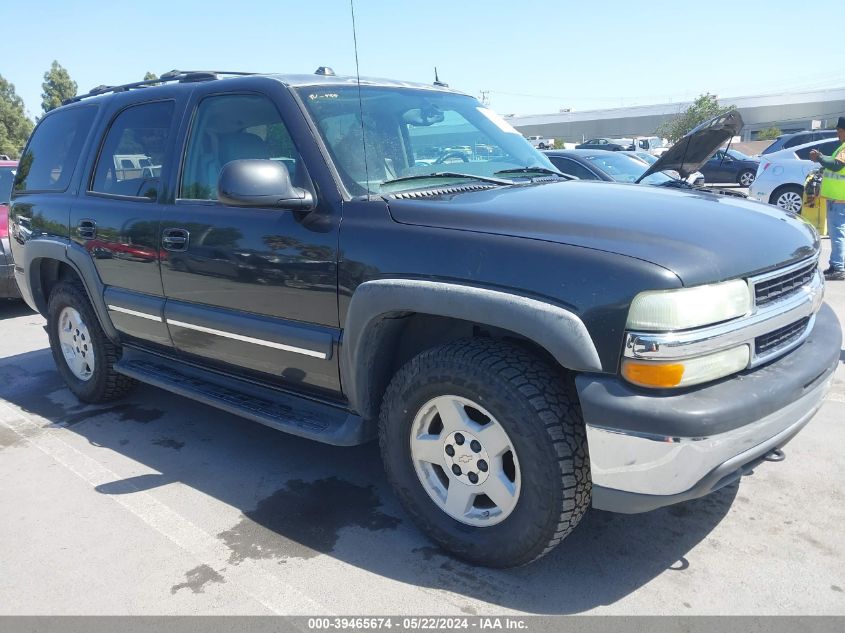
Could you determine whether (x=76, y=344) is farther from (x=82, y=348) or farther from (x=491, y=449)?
(x=491, y=449)

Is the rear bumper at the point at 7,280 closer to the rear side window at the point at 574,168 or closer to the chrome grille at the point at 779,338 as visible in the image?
the rear side window at the point at 574,168

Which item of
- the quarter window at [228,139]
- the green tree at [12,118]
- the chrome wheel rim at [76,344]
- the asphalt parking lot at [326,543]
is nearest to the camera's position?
the asphalt parking lot at [326,543]

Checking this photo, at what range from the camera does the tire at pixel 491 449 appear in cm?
242

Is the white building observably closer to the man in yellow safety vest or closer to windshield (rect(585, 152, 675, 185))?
windshield (rect(585, 152, 675, 185))

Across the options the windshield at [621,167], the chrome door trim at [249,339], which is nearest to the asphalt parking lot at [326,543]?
the chrome door trim at [249,339]

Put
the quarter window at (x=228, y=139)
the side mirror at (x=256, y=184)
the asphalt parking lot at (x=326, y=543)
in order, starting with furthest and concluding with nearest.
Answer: the quarter window at (x=228, y=139)
the side mirror at (x=256, y=184)
the asphalt parking lot at (x=326, y=543)

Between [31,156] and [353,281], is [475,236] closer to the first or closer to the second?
[353,281]

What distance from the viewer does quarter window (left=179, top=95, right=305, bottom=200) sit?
3.33m

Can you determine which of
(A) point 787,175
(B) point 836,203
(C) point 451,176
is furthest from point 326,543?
(A) point 787,175

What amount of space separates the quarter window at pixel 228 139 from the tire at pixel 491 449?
1.24 metres

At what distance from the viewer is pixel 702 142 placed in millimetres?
4059

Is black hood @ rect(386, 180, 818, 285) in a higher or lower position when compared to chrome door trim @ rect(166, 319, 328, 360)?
higher

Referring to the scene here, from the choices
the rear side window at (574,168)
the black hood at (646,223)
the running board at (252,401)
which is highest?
the black hood at (646,223)

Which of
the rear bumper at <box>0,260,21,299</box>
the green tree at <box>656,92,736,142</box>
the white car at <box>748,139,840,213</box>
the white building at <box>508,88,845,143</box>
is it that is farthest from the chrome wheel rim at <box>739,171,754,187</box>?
the white building at <box>508,88,845,143</box>
